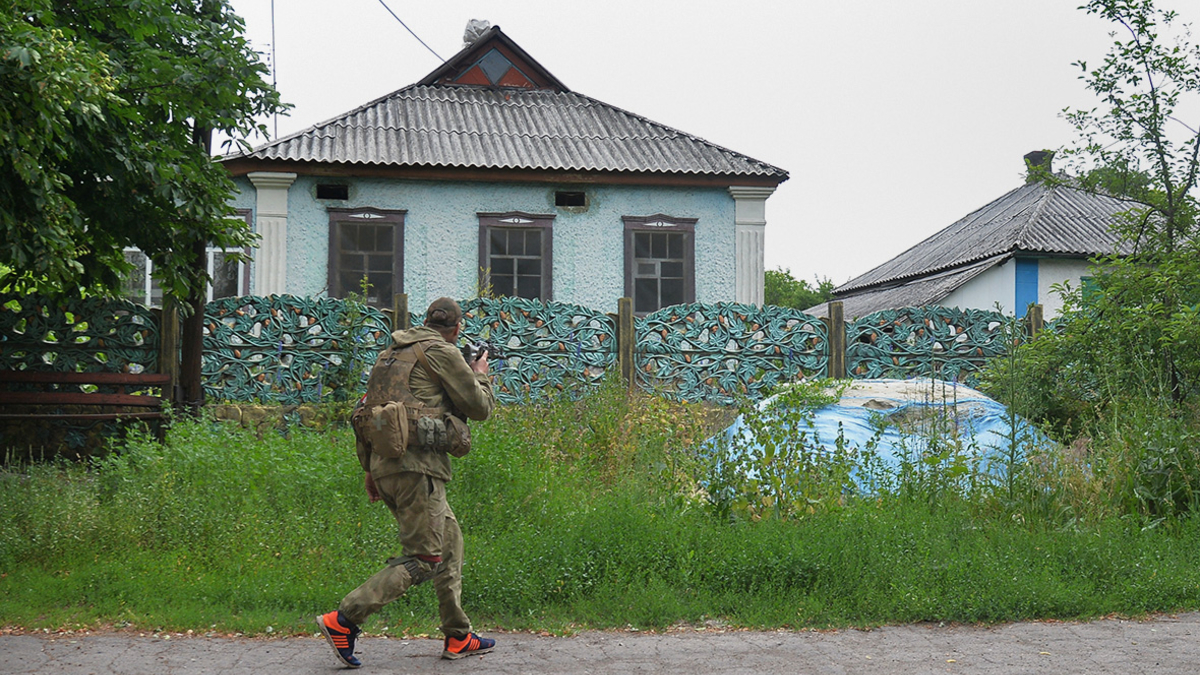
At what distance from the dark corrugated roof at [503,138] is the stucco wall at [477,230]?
42 centimetres

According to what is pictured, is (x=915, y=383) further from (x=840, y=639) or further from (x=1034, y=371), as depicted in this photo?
(x=840, y=639)

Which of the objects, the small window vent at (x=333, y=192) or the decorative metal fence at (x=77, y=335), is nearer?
the decorative metal fence at (x=77, y=335)

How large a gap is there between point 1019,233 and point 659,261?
32.6 feet

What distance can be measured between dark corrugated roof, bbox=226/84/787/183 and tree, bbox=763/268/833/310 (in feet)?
88.5

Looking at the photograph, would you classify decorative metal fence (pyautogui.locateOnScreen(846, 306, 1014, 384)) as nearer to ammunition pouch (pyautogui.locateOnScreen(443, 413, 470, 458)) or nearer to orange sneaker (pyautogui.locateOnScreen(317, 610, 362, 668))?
ammunition pouch (pyautogui.locateOnScreen(443, 413, 470, 458))

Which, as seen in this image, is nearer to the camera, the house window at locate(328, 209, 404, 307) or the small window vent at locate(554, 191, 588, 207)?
the house window at locate(328, 209, 404, 307)

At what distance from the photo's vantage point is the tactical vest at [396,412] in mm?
4750

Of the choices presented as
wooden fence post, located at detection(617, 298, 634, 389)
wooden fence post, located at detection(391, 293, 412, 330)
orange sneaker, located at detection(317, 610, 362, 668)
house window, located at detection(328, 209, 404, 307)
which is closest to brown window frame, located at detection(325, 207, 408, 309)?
house window, located at detection(328, 209, 404, 307)

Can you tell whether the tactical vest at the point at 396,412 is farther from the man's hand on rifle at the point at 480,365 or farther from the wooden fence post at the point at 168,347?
the wooden fence post at the point at 168,347

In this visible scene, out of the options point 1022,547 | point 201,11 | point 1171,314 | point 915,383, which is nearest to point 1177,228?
point 1171,314

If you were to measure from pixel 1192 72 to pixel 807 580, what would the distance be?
6387 millimetres

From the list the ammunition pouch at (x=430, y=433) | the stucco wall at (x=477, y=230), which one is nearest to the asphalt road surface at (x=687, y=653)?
the ammunition pouch at (x=430, y=433)

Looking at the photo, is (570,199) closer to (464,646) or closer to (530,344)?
(530,344)

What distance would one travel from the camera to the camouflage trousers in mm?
4742
